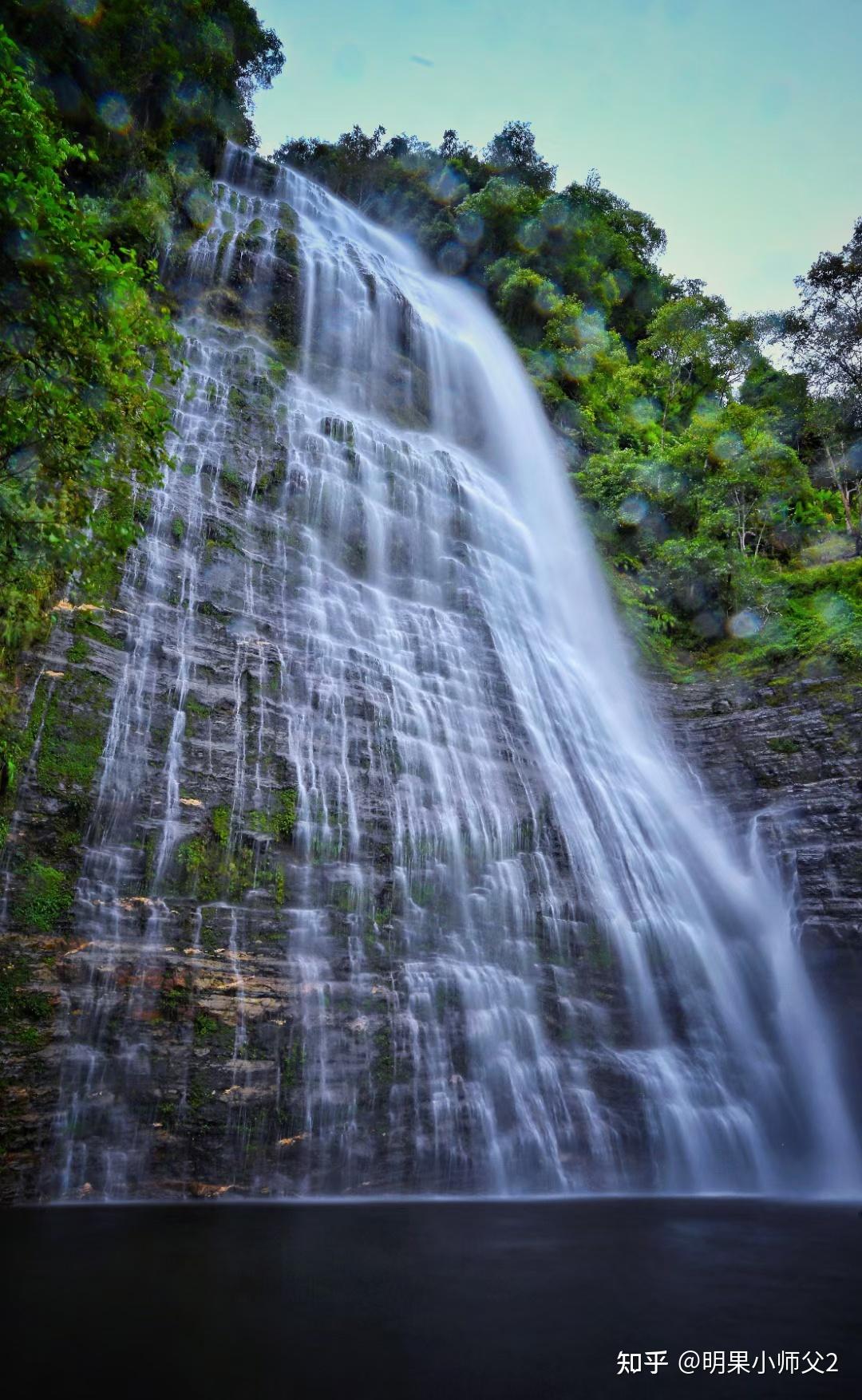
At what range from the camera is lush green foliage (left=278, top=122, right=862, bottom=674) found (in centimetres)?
1752

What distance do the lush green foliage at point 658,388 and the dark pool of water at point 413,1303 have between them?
1177 cm

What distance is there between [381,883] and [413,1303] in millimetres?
4567

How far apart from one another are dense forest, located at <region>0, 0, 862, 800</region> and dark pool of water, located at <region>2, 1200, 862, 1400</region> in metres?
4.22

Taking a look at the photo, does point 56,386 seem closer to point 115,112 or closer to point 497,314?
point 115,112

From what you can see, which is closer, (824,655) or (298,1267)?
(298,1267)

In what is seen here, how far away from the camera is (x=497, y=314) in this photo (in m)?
24.3

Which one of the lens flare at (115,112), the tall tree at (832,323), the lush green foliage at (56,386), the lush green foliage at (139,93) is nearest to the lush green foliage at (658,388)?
the tall tree at (832,323)

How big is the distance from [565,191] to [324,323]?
15.4m

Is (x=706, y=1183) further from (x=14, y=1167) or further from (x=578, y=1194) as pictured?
(x=14, y=1167)

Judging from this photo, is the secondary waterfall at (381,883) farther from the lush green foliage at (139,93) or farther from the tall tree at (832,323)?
the tall tree at (832,323)

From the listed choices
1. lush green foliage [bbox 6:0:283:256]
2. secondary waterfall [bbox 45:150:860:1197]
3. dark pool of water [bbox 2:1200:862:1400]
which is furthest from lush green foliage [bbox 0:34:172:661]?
lush green foliage [bbox 6:0:283:256]

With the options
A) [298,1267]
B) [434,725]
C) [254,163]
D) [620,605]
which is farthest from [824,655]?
[254,163]

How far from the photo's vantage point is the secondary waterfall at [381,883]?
6797 mm

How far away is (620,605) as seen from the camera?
57.2ft
